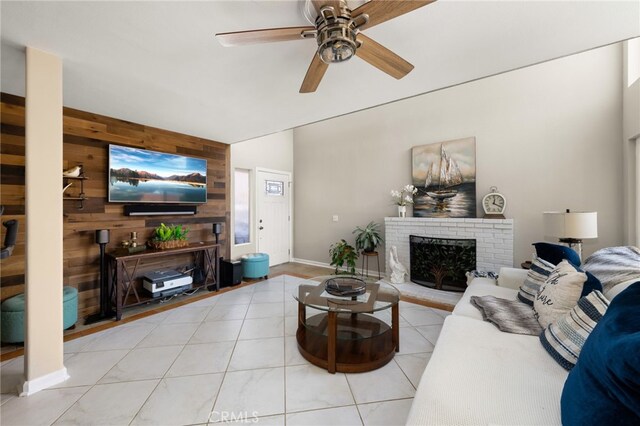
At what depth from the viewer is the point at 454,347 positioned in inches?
56.0

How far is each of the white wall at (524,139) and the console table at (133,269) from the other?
2.51 meters

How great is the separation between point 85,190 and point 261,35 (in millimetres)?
2877

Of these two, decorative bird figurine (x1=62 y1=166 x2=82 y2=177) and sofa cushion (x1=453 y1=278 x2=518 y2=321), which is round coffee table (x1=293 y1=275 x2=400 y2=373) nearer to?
sofa cushion (x1=453 y1=278 x2=518 y2=321)

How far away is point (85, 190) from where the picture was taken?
2873 millimetres

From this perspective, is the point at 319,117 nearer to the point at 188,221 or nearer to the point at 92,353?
the point at 188,221

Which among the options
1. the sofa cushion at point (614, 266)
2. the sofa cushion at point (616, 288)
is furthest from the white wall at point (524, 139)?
the sofa cushion at point (616, 288)

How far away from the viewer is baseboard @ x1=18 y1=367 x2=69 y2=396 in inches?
66.5

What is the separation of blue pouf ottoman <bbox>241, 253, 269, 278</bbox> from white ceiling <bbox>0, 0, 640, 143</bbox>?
243 centimetres

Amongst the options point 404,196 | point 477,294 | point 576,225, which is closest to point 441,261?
point 404,196

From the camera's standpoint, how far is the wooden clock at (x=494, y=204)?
3.53 m

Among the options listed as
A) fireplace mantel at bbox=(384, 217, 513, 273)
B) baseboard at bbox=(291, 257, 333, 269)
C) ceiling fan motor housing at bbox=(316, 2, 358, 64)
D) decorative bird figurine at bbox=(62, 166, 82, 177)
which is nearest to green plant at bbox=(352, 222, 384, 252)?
fireplace mantel at bbox=(384, 217, 513, 273)

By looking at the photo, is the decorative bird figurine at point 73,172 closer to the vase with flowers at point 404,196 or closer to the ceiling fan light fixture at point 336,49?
the ceiling fan light fixture at point 336,49

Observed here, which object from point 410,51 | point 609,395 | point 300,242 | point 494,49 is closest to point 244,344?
point 609,395

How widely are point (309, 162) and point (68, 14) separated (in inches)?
168
